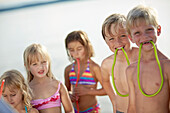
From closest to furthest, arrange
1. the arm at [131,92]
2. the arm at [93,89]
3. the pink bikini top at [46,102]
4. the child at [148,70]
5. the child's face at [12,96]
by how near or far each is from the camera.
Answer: the child at [148,70] < the arm at [131,92] < the child's face at [12,96] < the pink bikini top at [46,102] < the arm at [93,89]

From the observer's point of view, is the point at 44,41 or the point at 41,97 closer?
the point at 41,97

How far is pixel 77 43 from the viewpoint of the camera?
288 cm

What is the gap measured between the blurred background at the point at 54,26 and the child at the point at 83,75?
0.76m

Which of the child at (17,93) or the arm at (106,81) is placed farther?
the arm at (106,81)

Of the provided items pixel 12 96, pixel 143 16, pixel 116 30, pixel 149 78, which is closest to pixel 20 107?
pixel 12 96

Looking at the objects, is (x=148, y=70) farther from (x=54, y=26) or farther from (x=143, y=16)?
(x=54, y=26)

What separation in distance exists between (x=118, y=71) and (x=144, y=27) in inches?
25.7

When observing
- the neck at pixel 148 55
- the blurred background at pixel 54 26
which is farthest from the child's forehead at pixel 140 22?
the blurred background at pixel 54 26

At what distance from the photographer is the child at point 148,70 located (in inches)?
70.6

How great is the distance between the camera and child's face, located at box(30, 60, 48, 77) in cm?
254

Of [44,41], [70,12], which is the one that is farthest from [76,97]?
[70,12]

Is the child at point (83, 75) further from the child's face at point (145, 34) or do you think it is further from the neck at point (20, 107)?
the child's face at point (145, 34)

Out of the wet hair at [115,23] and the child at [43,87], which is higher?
the wet hair at [115,23]

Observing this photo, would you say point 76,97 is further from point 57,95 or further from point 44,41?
point 44,41
